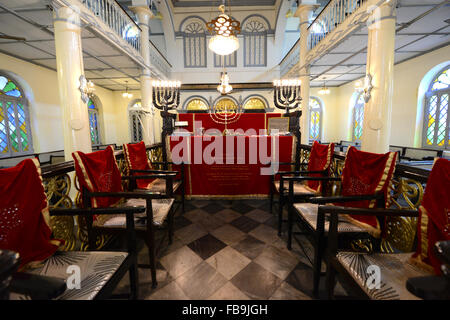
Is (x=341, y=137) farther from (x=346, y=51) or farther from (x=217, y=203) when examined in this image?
(x=217, y=203)

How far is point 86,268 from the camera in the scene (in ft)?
3.41

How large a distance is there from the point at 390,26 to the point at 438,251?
407cm

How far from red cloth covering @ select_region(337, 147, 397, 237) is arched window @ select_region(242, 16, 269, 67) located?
9.18 metres

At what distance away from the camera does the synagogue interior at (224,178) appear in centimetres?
104

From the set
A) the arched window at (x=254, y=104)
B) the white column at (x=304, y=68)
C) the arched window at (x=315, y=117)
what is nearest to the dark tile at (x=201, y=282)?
the white column at (x=304, y=68)

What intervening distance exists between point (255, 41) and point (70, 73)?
901 cm

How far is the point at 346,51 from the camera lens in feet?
20.2

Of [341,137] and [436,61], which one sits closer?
[436,61]

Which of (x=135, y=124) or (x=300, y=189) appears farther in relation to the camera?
(x=135, y=124)

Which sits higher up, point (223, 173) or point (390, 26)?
point (390, 26)

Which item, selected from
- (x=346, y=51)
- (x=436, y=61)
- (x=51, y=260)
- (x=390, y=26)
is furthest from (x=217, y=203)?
(x=436, y=61)

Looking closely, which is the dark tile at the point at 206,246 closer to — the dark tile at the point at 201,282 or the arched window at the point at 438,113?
the dark tile at the point at 201,282

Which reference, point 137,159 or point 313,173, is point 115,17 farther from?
point 313,173

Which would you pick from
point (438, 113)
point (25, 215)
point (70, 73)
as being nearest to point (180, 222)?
point (25, 215)
